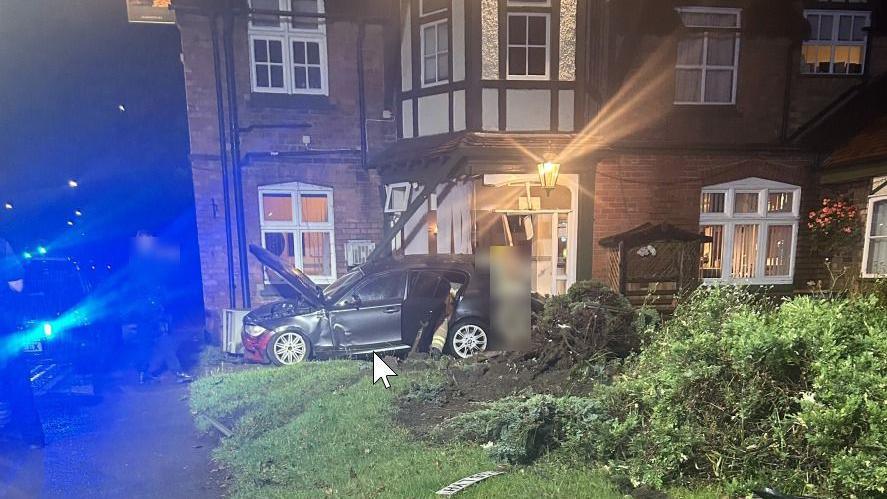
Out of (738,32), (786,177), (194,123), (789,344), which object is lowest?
(789,344)

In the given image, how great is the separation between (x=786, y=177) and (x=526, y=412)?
23.7 ft

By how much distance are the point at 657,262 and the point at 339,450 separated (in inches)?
226

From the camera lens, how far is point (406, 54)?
727 cm

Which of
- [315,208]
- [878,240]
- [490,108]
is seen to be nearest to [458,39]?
[490,108]

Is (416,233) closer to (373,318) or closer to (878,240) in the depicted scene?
(373,318)

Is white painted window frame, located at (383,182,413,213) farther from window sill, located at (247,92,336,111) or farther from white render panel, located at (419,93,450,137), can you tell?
window sill, located at (247,92,336,111)

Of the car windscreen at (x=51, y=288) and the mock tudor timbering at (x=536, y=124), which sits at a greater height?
the mock tudor timbering at (x=536, y=124)

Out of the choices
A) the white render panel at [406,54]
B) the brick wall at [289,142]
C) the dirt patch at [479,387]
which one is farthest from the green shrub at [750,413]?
the white render panel at [406,54]

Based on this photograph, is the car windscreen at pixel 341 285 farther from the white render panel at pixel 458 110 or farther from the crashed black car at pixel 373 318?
the white render panel at pixel 458 110

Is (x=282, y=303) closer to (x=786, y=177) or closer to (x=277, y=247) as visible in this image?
(x=277, y=247)

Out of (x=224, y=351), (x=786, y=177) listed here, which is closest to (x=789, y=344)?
(x=786, y=177)

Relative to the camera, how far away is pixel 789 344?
8.76ft

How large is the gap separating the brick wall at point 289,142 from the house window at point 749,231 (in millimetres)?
6171

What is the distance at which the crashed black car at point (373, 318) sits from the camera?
→ 19.1ft
